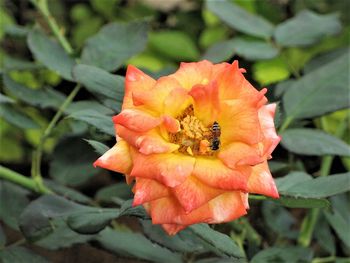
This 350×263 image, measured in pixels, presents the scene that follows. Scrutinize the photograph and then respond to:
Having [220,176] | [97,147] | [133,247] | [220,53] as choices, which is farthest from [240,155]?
[220,53]

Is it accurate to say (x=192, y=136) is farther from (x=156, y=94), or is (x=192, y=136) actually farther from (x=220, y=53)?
(x=220, y=53)

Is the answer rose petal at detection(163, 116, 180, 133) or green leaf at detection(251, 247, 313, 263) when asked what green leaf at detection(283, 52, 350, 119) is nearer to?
green leaf at detection(251, 247, 313, 263)

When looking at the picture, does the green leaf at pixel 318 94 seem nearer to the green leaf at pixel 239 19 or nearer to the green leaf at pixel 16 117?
the green leaf at pixel 239 19

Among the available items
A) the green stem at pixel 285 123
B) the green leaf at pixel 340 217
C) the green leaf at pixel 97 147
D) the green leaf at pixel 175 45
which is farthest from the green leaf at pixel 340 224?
the green leaf at pixel 175 45

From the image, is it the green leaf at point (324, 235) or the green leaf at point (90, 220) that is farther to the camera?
the green leaf at point (324, 235)

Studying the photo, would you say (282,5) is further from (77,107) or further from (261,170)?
(261,170)

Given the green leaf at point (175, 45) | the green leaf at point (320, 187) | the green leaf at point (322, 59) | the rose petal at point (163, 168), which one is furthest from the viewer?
the green leaf at point (175, 45)

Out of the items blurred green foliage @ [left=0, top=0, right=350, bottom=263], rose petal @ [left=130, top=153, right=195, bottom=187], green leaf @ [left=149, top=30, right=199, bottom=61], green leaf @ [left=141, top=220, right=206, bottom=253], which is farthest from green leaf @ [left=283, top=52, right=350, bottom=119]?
green leaf @ [left=149, top=30, right=199, bottom=61]
